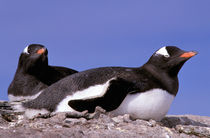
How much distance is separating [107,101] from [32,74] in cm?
320

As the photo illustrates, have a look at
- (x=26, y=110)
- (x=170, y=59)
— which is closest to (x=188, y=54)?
(x=170, y=59)

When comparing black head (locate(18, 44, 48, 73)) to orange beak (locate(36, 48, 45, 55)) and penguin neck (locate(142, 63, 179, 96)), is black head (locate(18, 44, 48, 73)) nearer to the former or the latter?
orange beak (locate(36, 48, 45, 55))

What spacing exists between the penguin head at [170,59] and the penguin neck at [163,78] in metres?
0.04

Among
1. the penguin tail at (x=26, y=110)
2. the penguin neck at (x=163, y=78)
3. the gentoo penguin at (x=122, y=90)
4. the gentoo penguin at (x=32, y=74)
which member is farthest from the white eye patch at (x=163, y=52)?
the gentoo penguin at (x=32, y=74)

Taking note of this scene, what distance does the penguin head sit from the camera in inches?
190

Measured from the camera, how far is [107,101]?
14.1 feet

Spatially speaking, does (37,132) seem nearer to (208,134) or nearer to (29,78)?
(208,134)

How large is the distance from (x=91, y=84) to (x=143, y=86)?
605 millimetres

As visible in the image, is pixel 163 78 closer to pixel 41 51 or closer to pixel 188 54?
pixel 188 54

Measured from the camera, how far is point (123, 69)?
4695mm

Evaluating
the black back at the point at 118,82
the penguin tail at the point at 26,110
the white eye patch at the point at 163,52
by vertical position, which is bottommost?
the penguin tail at the point at 26,110

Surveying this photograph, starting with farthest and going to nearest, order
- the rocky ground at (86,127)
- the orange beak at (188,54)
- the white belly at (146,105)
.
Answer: the orange beak at (188,54) → the white belly at (146,105) → the rocky ground at (86,127)

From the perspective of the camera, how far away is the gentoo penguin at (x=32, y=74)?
698cm

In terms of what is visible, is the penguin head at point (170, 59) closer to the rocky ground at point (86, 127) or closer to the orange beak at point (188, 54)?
the orange beak at point (188, 54)
